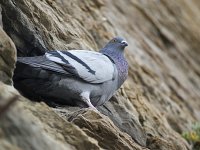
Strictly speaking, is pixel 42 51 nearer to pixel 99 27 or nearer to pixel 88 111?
pixel 88 111

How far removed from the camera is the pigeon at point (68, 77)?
897 cm

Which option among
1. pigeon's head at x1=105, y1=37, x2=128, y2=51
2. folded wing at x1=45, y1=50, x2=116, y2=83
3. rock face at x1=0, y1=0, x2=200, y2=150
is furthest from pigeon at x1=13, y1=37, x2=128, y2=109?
pigeon's head at x1=105, y1=37, x2=128, y2=51

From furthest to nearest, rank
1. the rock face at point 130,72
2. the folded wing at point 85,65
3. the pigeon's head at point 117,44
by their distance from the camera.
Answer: the pigeon's head at point 117,44
the folded wing at point 85,65
the rock face at point 130,72

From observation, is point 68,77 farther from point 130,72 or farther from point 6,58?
point 130,72

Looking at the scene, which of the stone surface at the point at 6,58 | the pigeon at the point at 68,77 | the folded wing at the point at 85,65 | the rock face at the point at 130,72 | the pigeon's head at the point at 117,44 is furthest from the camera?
the pigeon's head at the point at 117,44

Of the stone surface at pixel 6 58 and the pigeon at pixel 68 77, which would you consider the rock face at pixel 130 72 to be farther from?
the pigeon at pixel 68 77

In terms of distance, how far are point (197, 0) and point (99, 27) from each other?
11.3 meters

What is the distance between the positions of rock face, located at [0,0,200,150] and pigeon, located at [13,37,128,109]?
270mm

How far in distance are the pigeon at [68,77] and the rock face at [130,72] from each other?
0.27 meters

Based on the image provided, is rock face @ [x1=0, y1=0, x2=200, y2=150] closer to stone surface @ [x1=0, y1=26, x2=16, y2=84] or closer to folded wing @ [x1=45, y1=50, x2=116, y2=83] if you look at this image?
stone surface @ [x1=0, y1=26, x2=16, y2=84]

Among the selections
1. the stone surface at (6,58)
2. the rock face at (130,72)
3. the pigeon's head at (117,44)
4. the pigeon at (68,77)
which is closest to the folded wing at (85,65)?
the pigeon at (68,77)

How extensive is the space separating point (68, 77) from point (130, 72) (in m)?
6.68

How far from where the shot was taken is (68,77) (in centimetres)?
917

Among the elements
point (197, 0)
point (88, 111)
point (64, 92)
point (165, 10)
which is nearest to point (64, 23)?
point (64, 92)
